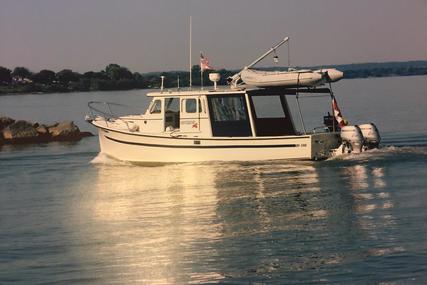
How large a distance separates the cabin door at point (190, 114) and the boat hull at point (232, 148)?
42 centimetres

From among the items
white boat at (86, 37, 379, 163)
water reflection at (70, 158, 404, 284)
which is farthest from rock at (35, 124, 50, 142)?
water reflection at (70, 158, 404, 284)

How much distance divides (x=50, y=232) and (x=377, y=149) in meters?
12.3

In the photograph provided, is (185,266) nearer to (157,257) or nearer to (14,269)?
(157,257)

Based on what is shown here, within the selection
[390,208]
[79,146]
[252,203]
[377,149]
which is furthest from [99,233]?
[79,146]

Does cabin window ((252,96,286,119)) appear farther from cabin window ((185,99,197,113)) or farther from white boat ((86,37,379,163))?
cabin window ((185,99,197,113))

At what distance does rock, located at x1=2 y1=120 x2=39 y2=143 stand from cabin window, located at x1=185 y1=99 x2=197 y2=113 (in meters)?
17.0

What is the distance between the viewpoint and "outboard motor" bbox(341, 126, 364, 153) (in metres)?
24.6

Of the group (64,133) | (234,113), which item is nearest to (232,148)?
(234,113)

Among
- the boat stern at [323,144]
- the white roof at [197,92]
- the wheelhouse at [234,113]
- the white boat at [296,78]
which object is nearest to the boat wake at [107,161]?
the wheelhouse at [234,113]

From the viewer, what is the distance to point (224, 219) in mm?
17609

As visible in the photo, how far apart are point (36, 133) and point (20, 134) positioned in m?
0.82

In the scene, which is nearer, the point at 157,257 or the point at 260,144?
the point at 157,257

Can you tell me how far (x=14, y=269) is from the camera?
13984 millimetres

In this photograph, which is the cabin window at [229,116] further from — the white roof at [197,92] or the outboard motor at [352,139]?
the outboard motor at [352,139]
